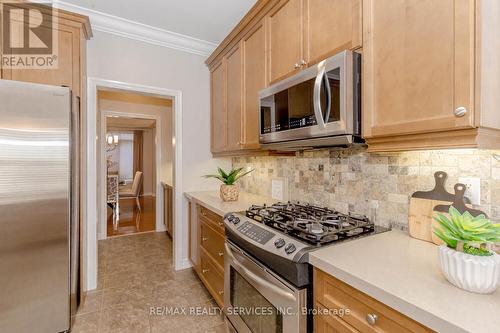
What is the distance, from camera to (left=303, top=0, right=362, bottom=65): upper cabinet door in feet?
3.72

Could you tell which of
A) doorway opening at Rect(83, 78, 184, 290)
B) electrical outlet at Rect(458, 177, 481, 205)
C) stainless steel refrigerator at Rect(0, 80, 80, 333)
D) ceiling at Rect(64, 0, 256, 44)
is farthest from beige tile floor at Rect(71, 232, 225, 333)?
ceiling at Rect(64, 0, 256, 44)

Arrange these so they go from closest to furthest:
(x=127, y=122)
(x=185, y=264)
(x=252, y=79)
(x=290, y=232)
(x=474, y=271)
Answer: (x=474, y=271), (x=290, y=232), (x=252, y=79), (x=185, y=264), (x=127, y=122)

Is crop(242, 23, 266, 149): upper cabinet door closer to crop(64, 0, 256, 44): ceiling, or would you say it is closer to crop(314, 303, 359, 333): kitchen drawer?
crop(64, 0, 256, 44): ceiling

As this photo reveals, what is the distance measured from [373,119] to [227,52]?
70.0 inches

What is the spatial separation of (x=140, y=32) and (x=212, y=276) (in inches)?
98.2

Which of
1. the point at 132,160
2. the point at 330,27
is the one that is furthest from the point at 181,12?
the point at 132,160

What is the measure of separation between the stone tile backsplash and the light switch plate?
0.05 m

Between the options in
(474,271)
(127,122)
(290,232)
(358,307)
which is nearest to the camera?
(474,271)

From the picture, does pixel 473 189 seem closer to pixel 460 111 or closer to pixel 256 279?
pixel 460 111

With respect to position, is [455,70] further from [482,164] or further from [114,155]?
[114,155]

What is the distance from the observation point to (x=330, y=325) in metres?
0.92

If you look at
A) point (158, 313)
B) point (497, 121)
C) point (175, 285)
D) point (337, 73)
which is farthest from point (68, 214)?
point (497, 121)

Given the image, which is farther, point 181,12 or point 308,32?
point 181,12

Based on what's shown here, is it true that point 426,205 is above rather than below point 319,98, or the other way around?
below
